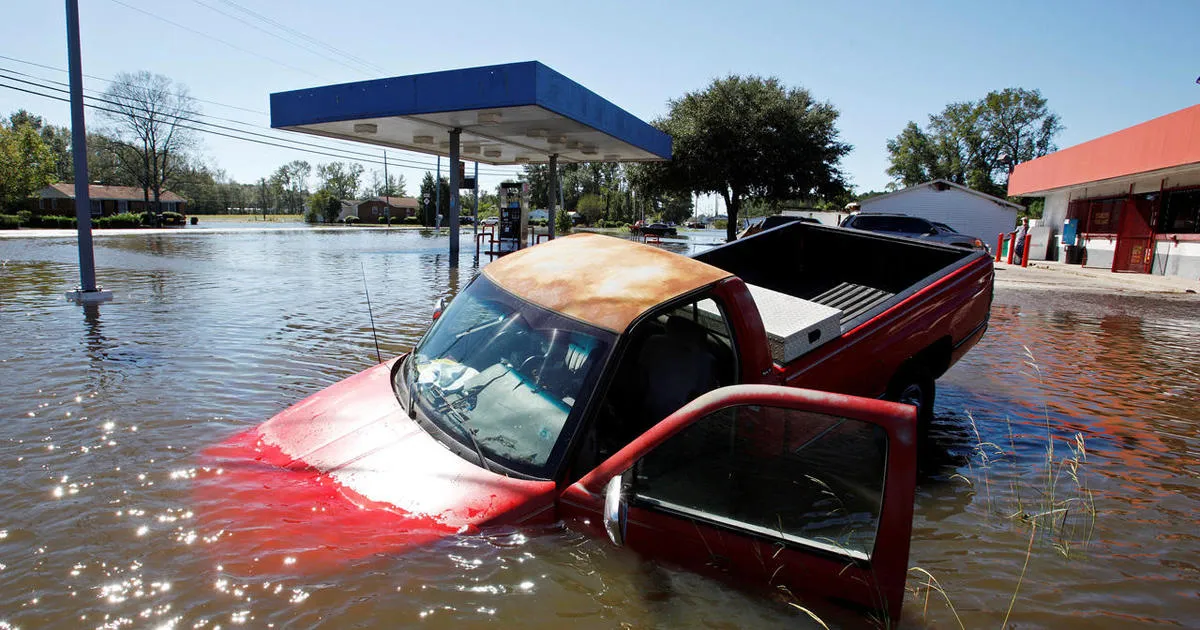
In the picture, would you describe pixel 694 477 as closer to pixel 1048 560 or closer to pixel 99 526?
pixel 1048 560

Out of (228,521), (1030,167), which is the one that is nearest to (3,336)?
(228,521)

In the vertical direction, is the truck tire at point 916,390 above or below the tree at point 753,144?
below

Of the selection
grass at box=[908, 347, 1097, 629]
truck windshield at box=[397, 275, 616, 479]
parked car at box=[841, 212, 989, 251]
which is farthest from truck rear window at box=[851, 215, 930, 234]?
truck windshield at box=[397, 275, 616, 479]

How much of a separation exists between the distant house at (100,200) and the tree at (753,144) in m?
63.7

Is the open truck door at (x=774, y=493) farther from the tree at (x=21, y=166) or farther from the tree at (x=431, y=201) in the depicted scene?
the tree at (x=431, y=201)

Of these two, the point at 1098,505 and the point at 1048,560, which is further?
the point at 1098,505

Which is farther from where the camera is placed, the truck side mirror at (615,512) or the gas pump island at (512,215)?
the gas pump island at (512,215)

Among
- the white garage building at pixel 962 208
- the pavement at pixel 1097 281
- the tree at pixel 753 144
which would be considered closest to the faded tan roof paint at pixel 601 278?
the pavement at pixel 1097 281

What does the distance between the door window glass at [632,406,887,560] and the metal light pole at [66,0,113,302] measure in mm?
11736

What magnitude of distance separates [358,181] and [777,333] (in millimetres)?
137665

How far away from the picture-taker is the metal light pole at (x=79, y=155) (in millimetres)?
10734

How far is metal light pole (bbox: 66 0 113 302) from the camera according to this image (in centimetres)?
1073

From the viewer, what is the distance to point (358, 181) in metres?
130

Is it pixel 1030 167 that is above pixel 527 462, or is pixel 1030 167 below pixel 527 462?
above
